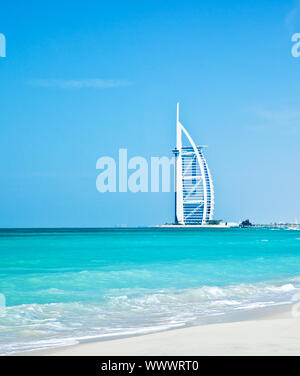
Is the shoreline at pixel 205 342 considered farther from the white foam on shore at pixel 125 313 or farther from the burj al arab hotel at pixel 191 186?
the burj al arab hotel at pixel 191 186

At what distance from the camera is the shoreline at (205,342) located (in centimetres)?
671

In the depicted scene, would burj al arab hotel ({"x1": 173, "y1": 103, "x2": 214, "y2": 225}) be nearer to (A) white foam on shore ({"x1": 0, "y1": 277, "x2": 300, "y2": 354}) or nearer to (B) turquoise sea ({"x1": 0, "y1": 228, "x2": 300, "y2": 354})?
(B) turquoise sea ({"x1": 0, "y1": 228, "x2": 300, "y2": 354})

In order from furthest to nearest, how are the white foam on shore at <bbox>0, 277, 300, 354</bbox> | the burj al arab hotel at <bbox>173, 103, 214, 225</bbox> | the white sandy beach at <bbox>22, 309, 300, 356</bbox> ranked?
1. the burj al arab hotel at <bbox>173, 103, 214, 225</bbox>
2. the white foam on shore at <bbox>0, 277, 300, 354</bbox>
3. the white sandy beach at <bbox>22, 309, 300, 356</bbox>

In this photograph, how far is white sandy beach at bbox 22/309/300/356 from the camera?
22.0 feet

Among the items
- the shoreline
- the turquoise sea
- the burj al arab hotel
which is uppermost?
the burj al arab hotel

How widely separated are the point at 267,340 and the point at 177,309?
191 inches

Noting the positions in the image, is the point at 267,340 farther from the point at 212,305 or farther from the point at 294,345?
the point at 212,305

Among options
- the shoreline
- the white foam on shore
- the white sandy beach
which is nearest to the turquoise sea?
the white foam on shore

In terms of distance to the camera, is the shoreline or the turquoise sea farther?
the turquoise sea

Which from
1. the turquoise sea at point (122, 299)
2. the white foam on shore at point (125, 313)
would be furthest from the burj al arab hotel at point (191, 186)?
the white foam on shore at point (125, 313)

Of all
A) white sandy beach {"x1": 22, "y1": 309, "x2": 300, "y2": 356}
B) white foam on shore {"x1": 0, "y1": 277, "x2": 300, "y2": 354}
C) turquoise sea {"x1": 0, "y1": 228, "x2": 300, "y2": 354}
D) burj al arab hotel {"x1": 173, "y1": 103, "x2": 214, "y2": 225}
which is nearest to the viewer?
white sandy beach {"x1": 22, "y1": 309, "x2": 300, "y2": 356}

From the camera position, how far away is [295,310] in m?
Result: 11.0

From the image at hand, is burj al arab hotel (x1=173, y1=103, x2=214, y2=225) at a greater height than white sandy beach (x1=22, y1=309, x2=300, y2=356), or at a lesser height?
greater
